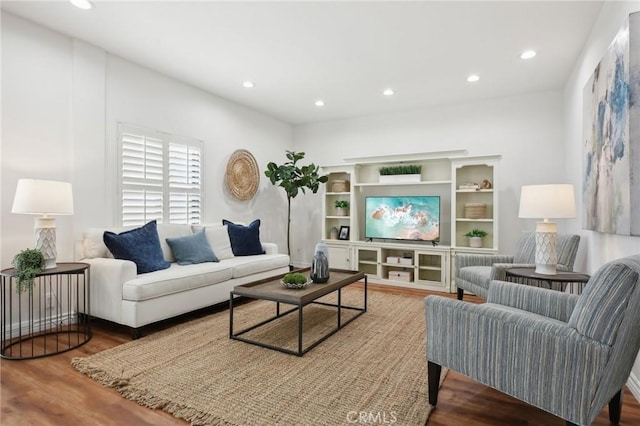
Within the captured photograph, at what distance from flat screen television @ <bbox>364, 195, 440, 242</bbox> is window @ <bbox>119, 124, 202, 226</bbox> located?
253 cm

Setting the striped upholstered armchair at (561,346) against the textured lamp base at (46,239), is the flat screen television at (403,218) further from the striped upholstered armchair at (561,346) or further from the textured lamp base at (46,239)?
the textured lamp base at (46,239)

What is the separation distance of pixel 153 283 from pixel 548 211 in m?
3.21

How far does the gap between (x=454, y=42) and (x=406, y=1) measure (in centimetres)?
85

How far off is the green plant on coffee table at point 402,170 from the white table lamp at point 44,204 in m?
3.99

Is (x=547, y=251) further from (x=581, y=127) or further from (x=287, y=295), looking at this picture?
(x=287, y=295)

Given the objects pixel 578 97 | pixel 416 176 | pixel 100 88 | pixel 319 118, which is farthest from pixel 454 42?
pixel 100 88

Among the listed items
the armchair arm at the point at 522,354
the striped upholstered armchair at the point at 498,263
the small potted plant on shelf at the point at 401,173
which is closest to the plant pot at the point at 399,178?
the small potted plant on shelf at the point at 401,173

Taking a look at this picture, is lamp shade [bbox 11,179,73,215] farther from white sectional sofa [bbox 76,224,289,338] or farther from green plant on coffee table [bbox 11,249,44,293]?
white sectional sofa [bbox 76,224,289,338]

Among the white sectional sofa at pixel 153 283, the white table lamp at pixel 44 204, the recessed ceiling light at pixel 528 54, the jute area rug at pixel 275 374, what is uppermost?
the recessed ceiling light at pixel 528 54

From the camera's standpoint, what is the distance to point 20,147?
2.94 m

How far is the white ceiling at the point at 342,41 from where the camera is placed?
2771mm

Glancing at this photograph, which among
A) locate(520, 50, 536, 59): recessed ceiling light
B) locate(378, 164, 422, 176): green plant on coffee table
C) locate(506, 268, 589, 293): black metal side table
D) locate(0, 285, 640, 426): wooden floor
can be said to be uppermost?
locate(520, 50, 536, 59): recessed ceiling light

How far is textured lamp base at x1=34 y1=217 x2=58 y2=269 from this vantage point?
2686mm

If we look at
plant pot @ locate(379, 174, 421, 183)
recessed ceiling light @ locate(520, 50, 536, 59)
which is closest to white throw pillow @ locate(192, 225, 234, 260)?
plant pot @ locate(379, 174, 421, 183)
